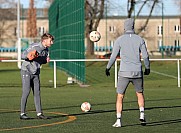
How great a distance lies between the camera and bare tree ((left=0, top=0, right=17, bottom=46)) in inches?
3711

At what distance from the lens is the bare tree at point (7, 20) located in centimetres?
9425

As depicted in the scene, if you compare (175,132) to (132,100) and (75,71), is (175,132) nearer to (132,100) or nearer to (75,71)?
(132,100)

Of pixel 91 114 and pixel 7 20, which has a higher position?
pixel 7 20

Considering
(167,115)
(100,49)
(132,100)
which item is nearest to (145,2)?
(100,49)

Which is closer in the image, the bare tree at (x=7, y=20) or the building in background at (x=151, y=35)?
the building in background at (x=151, y=35)

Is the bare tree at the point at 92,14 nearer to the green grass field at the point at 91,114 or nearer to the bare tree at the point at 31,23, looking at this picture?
the bare tree at the point at 31,23

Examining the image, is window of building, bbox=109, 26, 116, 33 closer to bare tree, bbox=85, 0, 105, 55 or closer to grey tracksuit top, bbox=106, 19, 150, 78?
bare tree, bbox=85, 0, 105, 55

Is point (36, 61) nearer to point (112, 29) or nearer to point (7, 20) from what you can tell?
point (112, 29)

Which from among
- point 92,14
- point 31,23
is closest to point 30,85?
point 92,14

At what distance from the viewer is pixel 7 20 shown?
9706cm

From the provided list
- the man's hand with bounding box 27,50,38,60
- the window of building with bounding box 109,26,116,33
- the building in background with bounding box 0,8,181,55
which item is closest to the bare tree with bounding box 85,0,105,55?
the building in background with bounding box 0,8,181,55

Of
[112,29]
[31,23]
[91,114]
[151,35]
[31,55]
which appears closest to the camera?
[31,55]

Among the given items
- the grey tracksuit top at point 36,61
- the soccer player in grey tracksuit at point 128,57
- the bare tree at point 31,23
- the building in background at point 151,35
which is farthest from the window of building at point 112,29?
the soccer player in grey tracksuit at point 128,57

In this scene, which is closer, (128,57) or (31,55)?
(128,57)
